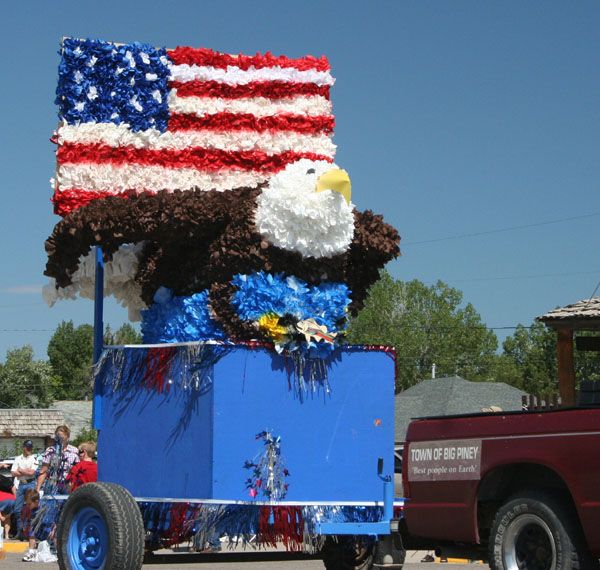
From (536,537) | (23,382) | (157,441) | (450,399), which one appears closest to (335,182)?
(157,441)

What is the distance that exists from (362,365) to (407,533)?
126 cm

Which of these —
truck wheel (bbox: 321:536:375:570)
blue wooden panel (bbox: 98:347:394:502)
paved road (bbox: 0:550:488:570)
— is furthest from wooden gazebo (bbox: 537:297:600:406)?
blue wooden panel (bbox: 98:347:394:502)

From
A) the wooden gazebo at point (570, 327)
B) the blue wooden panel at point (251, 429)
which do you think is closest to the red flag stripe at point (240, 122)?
the blue wooden panel at point (251, 429)

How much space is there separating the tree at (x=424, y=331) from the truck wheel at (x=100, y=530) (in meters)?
54.5

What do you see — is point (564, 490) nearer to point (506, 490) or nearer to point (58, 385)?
point (506, 490)

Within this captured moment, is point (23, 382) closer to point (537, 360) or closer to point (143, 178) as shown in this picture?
point (537, 360)

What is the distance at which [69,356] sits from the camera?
8525 cm

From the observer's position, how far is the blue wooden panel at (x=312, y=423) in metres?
8.21

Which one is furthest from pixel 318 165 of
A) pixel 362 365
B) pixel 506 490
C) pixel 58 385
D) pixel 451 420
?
pixel 58 385

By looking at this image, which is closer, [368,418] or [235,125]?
[368,418]

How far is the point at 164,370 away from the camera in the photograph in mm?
8625

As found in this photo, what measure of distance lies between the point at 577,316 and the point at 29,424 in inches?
1503

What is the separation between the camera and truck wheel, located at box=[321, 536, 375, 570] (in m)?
9.41

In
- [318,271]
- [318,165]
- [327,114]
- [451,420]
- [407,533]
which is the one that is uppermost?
[327,114]
